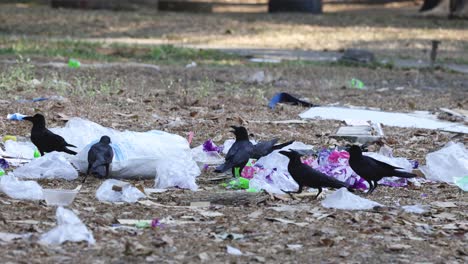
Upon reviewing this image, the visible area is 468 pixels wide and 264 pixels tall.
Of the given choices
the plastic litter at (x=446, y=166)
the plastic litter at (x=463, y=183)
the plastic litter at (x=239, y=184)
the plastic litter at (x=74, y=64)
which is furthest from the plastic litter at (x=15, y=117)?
the plastic litter at (x=74, y=64)

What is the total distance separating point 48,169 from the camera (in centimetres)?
786

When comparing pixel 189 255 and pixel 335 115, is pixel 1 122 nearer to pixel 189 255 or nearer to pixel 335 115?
pixel 335 115

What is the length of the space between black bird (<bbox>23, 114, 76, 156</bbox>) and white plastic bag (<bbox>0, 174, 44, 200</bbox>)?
1.18m

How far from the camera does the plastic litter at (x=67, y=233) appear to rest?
19.0 feet

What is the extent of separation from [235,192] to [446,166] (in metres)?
2.09

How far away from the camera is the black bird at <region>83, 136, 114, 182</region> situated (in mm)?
7754

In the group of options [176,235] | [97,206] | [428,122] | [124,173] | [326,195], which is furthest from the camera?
[428,122]

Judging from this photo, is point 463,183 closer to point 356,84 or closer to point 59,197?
point 59,197

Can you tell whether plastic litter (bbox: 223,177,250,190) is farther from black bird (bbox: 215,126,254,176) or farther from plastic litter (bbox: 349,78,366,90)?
plastic litter (bbox: 349,78,366,90)

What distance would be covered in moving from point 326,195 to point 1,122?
4.03 meters

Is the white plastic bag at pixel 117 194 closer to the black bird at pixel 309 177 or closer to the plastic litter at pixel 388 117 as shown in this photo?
the black bird at pixel 309 177

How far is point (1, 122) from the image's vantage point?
10195mm

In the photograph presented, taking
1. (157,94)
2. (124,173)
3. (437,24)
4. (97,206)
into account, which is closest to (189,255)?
(97,206)

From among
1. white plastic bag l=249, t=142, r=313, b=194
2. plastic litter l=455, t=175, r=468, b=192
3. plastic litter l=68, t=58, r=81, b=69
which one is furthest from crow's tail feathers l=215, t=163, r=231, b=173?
plastic litter l=68, t=58, r=81, b=69
